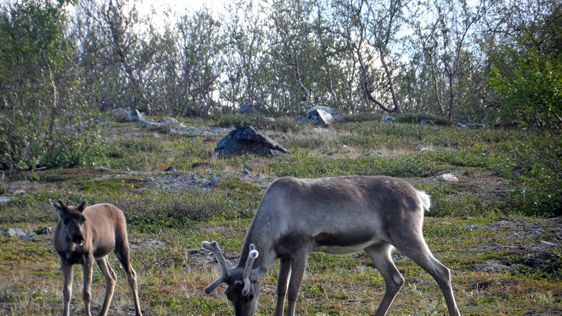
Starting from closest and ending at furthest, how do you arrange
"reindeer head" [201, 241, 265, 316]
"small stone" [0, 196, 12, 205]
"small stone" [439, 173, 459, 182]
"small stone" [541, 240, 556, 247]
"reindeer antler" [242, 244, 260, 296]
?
"reindeer antler" [242, 244, 260, 296]
"reindeer head" [201, 241, 265, 316]
"small stone" [541, 240, 556, 247]
"small stone" [0, 196, 12, 205]
"small stone" [439, 173, 459, 182]

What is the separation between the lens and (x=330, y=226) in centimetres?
815

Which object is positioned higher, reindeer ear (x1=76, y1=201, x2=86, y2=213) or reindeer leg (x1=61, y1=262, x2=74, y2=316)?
reindeer ear (x1=76, y1=201, x2=86, y2=213)

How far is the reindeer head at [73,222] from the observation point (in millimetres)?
8320

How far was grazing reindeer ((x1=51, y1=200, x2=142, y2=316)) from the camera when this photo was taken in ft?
27.7

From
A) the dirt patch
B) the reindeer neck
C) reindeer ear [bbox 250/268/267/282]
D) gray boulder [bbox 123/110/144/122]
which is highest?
gray boulder [bbox 123/110/144/122]

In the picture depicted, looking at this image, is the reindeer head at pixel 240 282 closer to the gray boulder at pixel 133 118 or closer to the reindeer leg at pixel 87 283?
the reindeer leg at pixel 87 283

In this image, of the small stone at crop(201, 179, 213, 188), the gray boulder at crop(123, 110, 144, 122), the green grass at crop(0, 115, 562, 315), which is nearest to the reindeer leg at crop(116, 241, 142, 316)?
the green grass at crop(0, 115, 562, 315)

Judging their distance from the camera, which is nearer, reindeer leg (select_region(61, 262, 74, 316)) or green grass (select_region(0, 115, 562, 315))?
reindeer leg (select_region(61, 262, 74, 316))

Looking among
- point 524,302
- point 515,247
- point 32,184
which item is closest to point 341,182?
point 524,302

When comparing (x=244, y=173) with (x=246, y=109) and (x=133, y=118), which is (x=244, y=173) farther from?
(x=246, y=109)

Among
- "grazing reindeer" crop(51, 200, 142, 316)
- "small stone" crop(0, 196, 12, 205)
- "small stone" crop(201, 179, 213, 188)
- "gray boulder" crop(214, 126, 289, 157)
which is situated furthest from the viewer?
"gray boulder" crop(214, 126, 289, 157)

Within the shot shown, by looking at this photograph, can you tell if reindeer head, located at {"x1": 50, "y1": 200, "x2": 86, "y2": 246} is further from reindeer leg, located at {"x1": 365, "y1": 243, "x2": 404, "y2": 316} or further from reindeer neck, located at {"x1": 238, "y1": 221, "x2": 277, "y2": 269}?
reindeer leg, located at {"x1": 365, "y1": 243, "x2": 404, "y2": 316}

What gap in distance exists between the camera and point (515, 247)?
12656mm

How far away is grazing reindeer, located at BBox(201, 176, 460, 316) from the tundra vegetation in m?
0.56
